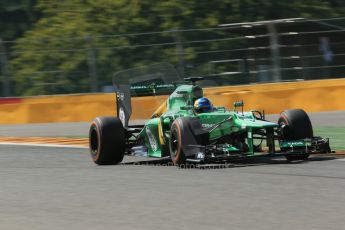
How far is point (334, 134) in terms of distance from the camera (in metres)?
15.0

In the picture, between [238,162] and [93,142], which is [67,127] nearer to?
[93,142]

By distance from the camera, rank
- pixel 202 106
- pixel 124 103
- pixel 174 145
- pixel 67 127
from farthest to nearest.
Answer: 1. pixel 67 127
2. pixel 124 103
3. pixel 202 106
4. pixel 174 145

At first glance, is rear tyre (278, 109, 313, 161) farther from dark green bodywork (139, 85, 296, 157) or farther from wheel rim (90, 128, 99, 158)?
wheel rim (90, 128, 99, 158)

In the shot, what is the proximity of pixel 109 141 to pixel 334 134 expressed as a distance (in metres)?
4.82

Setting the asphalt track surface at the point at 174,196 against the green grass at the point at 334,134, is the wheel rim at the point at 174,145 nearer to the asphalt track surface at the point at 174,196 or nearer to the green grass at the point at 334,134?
the asphalt track surface at the point at 174,196

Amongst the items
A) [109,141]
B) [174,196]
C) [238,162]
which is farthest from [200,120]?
[174,196]

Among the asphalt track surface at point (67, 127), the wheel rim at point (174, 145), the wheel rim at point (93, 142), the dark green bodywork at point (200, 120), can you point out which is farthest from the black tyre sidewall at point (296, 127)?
the asphalt track surface at point (67, 127)

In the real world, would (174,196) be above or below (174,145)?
below

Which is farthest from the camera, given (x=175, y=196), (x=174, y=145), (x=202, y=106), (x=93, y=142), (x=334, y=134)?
(x=334, y=134)

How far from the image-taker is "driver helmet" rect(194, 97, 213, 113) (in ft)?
37.2

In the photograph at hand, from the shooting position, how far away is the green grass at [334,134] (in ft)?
43.7

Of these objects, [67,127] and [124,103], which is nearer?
[124,103]

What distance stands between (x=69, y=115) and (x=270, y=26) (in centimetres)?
484

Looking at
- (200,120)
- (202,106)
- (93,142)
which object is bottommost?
(93,142)
